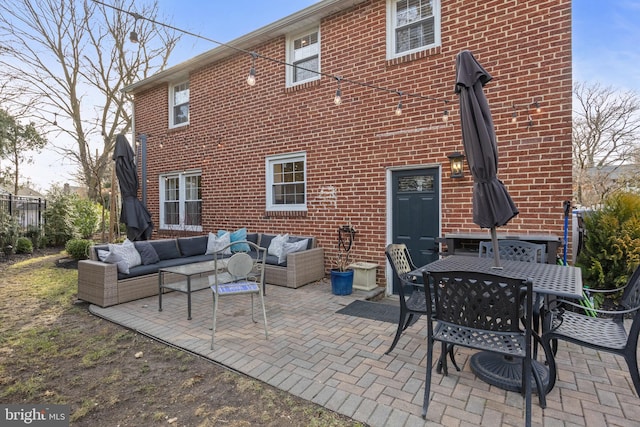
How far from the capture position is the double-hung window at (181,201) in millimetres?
8664

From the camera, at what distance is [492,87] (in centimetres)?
473

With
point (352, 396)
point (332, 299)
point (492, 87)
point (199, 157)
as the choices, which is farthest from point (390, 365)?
point (199, 157)

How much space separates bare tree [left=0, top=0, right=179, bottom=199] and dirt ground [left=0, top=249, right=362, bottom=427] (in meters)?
11.3

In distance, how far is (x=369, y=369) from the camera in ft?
9.40

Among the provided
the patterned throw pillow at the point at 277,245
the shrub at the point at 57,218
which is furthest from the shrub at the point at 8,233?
the patterned throw pillow at the point at 277,245

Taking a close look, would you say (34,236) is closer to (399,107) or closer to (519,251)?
(399,107)

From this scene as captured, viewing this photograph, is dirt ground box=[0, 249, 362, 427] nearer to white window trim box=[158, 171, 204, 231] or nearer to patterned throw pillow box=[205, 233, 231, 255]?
patterned throw pillow box=[205, 233, 231, 255]

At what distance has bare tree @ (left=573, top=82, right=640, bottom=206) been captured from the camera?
14.9m

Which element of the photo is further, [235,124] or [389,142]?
[235,124]

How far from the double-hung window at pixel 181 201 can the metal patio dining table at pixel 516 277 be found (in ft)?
23.2

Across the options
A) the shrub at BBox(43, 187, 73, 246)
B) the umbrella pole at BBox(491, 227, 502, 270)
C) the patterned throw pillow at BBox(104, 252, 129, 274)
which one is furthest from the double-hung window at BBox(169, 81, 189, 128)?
the umbrella pole at BBox(491, 227, 502, 270)

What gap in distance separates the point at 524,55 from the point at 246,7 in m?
6.75

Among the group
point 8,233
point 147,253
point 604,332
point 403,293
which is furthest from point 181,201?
point 604,332

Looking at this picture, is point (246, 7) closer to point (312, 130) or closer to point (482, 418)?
point (312, 130)
